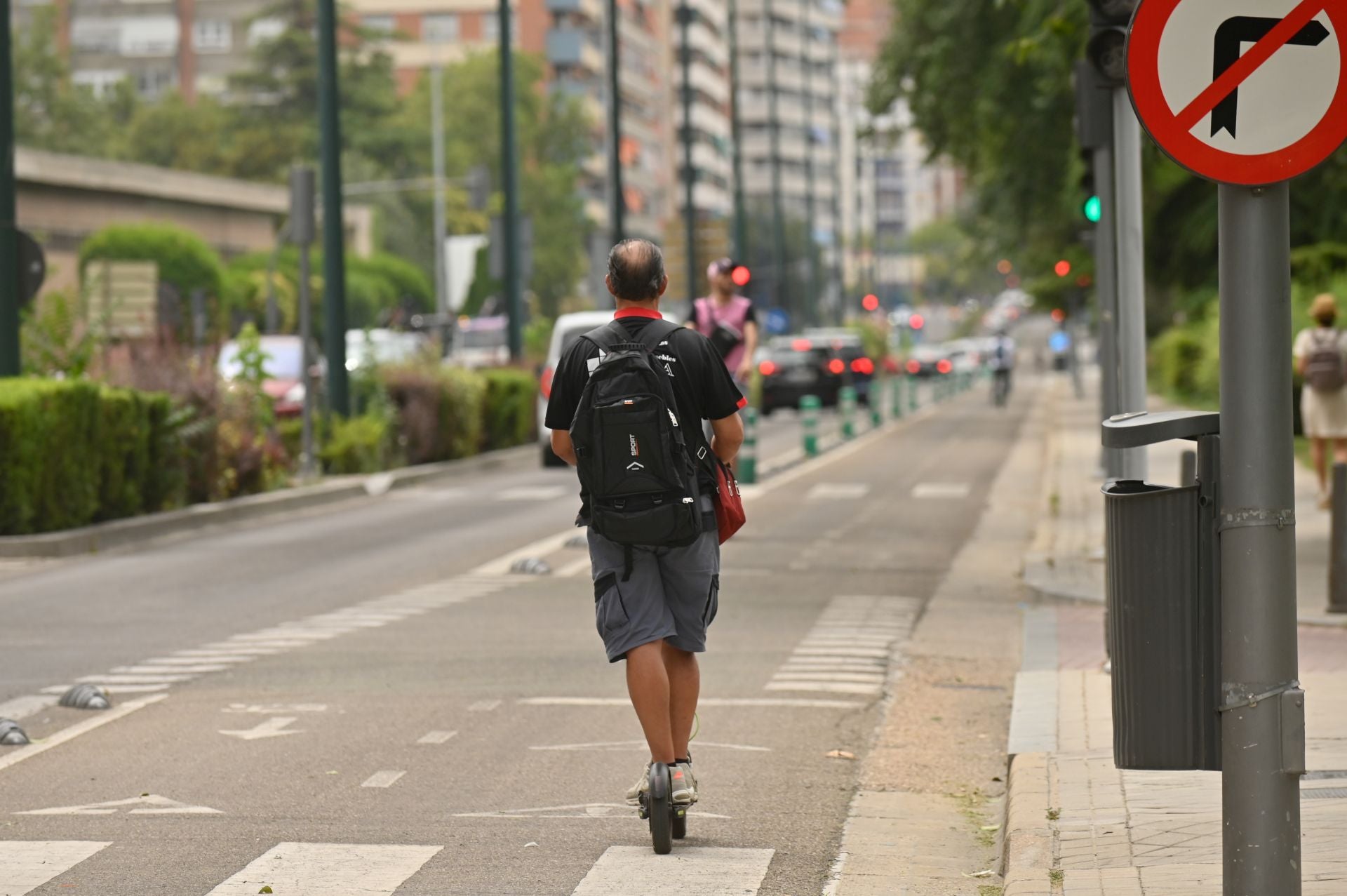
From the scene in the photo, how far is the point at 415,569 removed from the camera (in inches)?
607

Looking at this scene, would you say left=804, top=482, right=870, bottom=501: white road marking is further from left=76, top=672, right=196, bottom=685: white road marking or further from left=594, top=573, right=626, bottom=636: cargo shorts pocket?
left=594, top=573, right=626, bottom=636: cargo shorts pocket

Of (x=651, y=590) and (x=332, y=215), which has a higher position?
(x=332, y=215)

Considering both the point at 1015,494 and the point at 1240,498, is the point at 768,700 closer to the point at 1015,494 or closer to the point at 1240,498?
the point at 1240,498

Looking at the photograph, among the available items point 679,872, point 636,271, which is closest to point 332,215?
point 636,271

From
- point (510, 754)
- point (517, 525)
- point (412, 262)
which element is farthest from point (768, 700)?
point (412, 262)

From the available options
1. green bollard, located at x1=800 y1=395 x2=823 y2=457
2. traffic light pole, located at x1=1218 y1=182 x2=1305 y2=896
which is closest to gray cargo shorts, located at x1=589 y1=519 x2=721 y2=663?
traffic light pole, located at x1=1218 y1=182 x2=1305 y2=896

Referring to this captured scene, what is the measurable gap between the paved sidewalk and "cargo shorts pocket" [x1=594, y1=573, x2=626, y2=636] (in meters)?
1.24

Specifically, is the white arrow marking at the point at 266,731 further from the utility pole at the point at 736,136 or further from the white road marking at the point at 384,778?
the utility pole at the point at 736,136

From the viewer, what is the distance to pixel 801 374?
5025 centimetres

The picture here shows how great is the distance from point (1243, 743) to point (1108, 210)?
7336mm

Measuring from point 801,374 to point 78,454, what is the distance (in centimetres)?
3376

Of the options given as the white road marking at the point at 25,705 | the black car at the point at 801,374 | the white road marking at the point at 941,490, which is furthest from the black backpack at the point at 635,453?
the black car at the point at 801,374

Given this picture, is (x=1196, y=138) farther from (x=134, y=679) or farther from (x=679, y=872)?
(x=134, y=679)

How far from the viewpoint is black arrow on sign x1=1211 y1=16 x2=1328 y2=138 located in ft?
15.7
